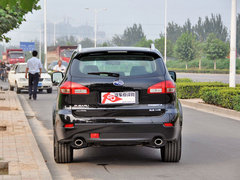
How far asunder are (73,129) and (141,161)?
54.7 inches

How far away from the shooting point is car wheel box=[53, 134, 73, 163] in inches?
315

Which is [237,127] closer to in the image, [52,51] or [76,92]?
[76,92]

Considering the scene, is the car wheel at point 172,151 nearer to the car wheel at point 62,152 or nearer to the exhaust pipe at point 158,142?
the exhaust pipe at point 158,142

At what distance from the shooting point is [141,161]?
27.7ft

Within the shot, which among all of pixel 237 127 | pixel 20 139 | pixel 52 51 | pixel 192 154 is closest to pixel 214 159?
pixel 192 154

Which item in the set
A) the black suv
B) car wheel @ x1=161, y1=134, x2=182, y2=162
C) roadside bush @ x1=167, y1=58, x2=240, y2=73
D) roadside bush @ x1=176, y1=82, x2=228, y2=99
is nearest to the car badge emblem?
the black suv

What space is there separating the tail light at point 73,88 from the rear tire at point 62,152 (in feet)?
2.47

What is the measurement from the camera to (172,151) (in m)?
8.12

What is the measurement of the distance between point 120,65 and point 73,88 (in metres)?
0.72

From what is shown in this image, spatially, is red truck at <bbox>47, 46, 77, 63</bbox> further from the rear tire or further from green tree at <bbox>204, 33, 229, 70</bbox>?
the rear tire

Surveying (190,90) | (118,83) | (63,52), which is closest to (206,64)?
(63,52)

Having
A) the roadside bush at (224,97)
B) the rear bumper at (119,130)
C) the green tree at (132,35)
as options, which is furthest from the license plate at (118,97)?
the green tree at (132,35)

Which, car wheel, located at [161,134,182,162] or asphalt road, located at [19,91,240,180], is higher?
car wheel, located at [161,134,182,162]

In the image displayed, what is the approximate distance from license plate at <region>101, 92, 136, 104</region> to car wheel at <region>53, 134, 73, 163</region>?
906 millimetres
